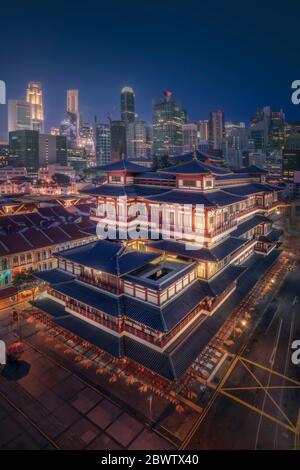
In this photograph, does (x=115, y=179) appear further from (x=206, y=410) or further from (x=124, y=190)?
(x=206, y=410)

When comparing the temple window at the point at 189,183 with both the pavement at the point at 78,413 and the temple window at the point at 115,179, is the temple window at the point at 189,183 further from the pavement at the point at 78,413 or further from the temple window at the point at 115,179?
the pavement at the point at 78,413

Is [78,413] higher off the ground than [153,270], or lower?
lower

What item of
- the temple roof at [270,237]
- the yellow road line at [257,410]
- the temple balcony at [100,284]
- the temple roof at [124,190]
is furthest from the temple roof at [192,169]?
the yellow road line at [257,410]

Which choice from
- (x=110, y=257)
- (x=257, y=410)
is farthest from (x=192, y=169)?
(x=257, y=410)

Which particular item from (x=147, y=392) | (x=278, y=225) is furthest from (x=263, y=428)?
(x=278, y=225)

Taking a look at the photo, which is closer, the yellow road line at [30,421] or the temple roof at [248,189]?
the yellow road line at [30,421]

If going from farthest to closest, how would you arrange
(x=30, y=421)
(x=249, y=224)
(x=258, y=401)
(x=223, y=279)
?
(x=249, y=224) → (x=223, y=279) → (x=258, y=401) → (x=30, y=421)
